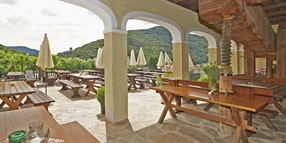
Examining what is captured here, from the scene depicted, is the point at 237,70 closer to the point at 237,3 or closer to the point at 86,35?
the point at 237,3

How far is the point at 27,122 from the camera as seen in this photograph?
5.79 ft

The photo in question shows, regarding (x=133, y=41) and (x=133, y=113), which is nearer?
(x=133, y=113)

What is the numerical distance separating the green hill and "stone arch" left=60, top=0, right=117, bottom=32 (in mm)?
13337

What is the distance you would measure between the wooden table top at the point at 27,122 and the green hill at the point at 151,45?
15.6 metres

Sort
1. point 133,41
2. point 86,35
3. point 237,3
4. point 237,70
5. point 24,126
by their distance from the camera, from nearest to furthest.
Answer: point 24,126 → point 237,3 → point 237,70 → point 86,35 → point 133,41

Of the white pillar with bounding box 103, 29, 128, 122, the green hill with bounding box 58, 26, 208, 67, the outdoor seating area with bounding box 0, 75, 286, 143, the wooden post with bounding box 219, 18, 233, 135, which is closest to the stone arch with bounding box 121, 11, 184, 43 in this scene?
the white pillar with bounding box 103, 29, 128, 122

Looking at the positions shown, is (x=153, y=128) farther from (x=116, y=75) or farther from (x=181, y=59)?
(x=181, y=59)

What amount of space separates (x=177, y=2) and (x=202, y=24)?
71.0 inches

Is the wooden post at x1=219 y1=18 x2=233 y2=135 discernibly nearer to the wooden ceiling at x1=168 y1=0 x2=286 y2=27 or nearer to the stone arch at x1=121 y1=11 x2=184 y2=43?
the wooden ceiling at x1=168 y1=0 x2=286 y2=27

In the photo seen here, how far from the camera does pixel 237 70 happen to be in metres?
9.20

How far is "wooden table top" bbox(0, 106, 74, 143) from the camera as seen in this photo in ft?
4.86

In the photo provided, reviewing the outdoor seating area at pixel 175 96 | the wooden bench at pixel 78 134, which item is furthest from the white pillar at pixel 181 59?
the wooden bench at pixel 78 134

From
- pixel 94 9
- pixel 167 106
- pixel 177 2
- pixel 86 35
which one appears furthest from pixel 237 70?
pixel 86 35

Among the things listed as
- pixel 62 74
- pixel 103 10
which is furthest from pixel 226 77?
pixel 62 74
